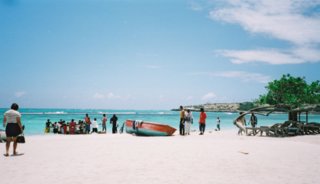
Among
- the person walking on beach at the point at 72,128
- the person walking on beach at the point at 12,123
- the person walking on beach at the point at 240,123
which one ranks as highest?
the person walking on beach at the point at 12,123

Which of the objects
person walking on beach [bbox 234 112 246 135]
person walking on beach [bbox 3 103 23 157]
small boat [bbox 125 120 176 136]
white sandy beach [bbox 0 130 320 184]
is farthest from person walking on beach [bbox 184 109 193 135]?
person walking on beach [bbox 3 103 23 157]

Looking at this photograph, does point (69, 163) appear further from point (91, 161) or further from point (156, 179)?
point (156, 179)

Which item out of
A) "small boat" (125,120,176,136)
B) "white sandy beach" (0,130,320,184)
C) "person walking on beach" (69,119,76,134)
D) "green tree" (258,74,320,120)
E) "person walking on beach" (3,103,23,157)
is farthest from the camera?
"green tree" (258,74,320,120)

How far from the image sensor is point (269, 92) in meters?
55.7

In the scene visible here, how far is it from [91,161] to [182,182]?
3983 mm

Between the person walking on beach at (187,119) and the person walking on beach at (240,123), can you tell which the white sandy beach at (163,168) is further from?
the person walking on beach at (240,123)

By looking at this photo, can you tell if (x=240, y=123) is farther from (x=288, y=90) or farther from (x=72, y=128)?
(x=288, y=90)

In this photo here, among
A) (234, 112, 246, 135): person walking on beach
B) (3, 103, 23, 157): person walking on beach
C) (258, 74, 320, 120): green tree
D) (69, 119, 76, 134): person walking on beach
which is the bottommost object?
(69, 119, 76, 134): person walking on beach

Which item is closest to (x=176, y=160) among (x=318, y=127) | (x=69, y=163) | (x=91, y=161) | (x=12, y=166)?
(x=91, y=161)

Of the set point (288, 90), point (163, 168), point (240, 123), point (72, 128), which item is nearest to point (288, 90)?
point (288, 90)

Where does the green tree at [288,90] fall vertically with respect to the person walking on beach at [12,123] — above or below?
above

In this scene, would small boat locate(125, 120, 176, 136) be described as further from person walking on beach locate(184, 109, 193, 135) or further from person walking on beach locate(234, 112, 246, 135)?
person walking on beach locate(234, 112, 246, 135)

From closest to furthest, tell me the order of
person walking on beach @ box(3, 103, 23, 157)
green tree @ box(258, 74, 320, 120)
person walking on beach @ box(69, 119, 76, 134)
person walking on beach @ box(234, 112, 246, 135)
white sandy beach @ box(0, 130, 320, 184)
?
white sandy beach @ box(0, 130, 320, 184), person walking on beach @ box(3, 103, 23, 157), person walking on beach @ box(234, 112, 246, 135), person walking on beach @ box(69, 119, 76, 134), green tree @ box(258, 74, 320, 120)

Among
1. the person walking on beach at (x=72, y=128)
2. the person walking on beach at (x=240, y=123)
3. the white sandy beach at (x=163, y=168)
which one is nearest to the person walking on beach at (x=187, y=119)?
the person walking on beach at (x=240, y=123)
